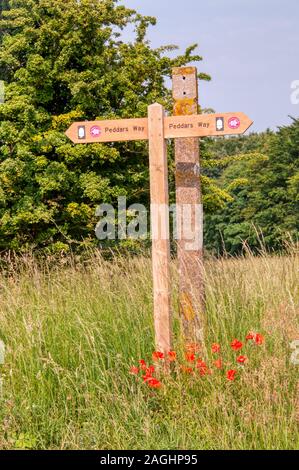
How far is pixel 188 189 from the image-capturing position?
5852mm

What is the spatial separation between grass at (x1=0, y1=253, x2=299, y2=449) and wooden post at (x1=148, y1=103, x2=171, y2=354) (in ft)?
0.81

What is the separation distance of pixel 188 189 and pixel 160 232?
2.25 feet

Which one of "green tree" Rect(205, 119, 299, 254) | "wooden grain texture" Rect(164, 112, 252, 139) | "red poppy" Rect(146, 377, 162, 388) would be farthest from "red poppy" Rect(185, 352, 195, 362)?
"green tree" Rect(205, 119, 299, 254)

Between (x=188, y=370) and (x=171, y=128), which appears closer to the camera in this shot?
(x=188, y=370)

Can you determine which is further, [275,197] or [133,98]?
[275,197]

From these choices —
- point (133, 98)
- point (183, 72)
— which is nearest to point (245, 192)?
point (133, 98)

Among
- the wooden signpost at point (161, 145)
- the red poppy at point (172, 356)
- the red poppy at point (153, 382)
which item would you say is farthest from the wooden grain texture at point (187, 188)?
the red poppy at point (153, 382)

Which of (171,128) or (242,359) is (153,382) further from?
(171,128)

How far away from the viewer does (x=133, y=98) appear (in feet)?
40.3

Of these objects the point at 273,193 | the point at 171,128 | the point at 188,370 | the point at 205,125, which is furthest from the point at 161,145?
the point at 273,193

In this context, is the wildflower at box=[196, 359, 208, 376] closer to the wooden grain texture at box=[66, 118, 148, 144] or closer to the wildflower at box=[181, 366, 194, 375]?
the wildflower at box=[181, 366, 194, 375]

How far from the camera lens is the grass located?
4.30 metres
